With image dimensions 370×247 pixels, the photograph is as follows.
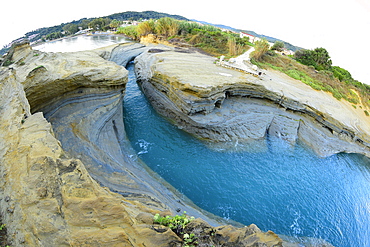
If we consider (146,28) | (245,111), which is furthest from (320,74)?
(146,28)

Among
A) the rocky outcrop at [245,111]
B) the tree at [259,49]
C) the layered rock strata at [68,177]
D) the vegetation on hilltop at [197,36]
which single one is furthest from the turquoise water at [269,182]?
the vegetation on hilltop at [197,36]

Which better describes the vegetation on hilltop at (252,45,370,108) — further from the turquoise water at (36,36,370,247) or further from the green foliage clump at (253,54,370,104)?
the turquoise water at (36,36,370,247)

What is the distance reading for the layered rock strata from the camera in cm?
345

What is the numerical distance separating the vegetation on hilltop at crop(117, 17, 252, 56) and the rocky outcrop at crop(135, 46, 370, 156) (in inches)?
402

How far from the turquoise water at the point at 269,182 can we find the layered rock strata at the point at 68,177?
60.5 inches

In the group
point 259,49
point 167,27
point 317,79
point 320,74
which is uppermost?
point 167,27

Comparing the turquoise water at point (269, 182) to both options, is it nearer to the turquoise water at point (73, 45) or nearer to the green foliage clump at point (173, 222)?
the green foliage clump at point (173, 222)

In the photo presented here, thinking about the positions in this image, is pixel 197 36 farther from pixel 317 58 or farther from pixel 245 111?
pixel 245 111

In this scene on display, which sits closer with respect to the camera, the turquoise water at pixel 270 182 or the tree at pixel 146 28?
the turquoise water at pixel 270 182

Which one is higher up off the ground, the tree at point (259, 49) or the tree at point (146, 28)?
the tree at point (146, 28)

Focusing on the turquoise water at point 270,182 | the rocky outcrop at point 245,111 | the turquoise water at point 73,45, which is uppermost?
the turquoise water at point 73,45

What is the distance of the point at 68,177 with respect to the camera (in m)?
4.05

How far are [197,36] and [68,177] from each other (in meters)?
28.9

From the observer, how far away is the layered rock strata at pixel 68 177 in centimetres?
345
